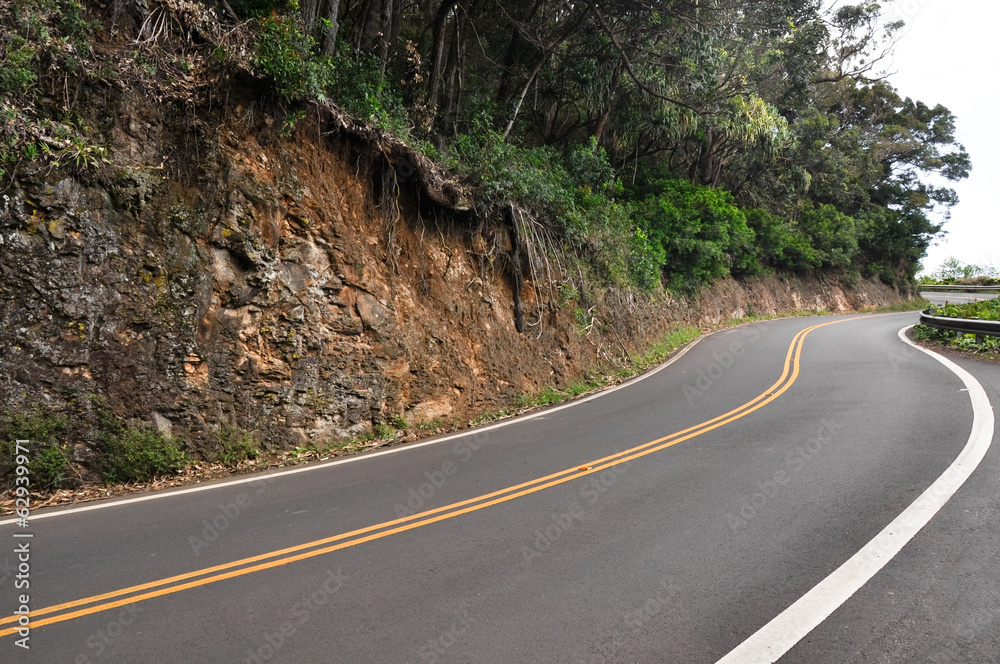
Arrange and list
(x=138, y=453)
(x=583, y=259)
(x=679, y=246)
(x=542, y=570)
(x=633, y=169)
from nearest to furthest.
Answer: (x=542, y=570) → (x=138, y=453) → (x=583, y=259) → (x=679, y=246) → (x=633, y=169)

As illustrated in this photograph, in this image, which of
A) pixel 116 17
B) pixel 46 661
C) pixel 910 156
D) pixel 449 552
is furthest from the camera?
pixel 910 156

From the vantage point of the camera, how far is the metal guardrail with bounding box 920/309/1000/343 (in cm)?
1381

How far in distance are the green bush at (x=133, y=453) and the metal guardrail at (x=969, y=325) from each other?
1652 centimetres

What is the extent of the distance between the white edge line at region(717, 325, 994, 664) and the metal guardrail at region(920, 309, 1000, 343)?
8.75 metres

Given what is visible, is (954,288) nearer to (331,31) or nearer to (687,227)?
(687,227)

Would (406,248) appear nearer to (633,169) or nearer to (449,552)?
(449,552)

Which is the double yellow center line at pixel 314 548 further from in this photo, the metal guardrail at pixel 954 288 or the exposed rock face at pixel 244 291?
the metal guardrail at pixel 954 288

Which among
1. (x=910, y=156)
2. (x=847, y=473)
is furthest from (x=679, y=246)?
(x=910, y=156)

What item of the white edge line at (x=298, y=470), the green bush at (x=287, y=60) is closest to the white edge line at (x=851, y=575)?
the white edge line at (x=298, y=470)

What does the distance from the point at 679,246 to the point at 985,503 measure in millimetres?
18703

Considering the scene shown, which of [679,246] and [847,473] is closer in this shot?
[847,473]

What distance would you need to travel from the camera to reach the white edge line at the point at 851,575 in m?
3.55

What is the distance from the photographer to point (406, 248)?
1136 centimetres

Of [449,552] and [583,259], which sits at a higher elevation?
[583,259]
